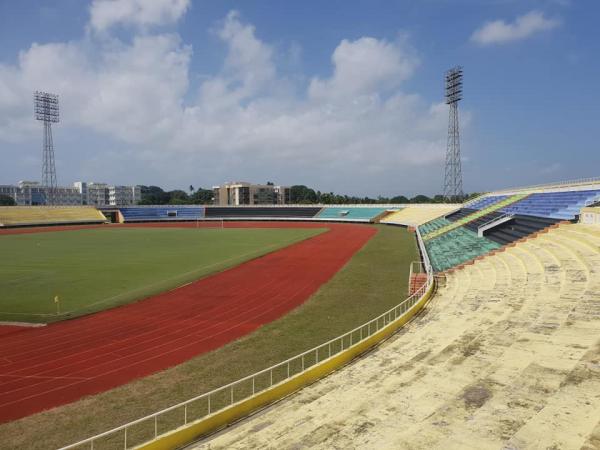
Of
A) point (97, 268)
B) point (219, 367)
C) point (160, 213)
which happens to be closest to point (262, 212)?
point (160, 213)

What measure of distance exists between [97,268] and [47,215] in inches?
2477

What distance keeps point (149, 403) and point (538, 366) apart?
10.8 meters

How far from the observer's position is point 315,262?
A: 35.2 meters

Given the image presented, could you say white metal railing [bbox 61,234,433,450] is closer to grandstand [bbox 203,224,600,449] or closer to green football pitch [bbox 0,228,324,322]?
grandstand [bbox 203,224,600,449]

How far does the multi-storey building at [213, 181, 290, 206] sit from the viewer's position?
17288 centimetres

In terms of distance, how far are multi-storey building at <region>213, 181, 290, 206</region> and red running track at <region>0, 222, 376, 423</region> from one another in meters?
Result: 143

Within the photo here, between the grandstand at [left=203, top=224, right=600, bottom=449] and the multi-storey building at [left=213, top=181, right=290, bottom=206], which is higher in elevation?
the multi-storey building at [left=213, top=181, right=290, bottom=206]

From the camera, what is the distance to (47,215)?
3253 inches

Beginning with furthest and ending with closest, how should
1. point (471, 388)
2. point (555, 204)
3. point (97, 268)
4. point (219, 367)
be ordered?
1. point (555, 204)
2. point (97, 268)
3. point (219, 367)
4. point (471, 388)

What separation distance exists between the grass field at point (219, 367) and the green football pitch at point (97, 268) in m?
9.38

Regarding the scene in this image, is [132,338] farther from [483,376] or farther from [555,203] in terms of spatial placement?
[555,203]

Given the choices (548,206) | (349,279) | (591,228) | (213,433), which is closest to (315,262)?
(349,279)

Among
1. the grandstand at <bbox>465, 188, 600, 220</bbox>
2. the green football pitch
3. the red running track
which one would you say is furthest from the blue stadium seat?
the green football pitch

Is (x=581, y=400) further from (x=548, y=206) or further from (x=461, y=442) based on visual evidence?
(x=548, y=206)
